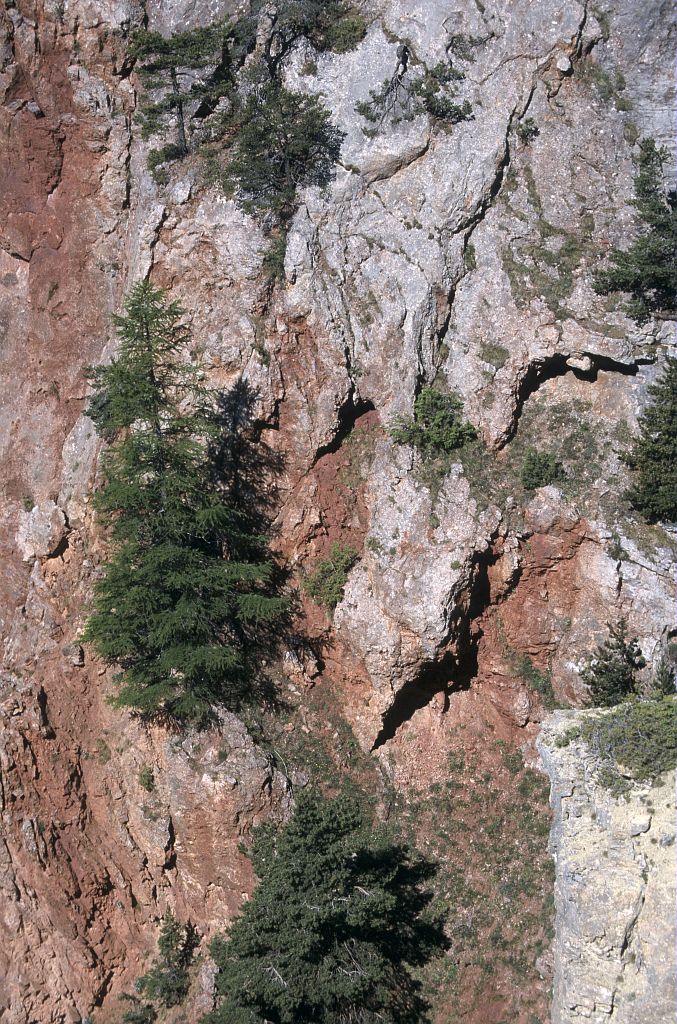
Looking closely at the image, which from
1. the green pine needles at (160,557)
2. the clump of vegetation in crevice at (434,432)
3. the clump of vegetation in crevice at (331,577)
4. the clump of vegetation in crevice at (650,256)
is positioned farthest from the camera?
the clump of vegetation in crevice at (331,577)

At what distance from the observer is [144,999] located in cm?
1894

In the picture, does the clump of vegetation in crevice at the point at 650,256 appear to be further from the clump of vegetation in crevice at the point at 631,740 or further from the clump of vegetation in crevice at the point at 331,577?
the clump of vegetation in crevice at the point at 631,740

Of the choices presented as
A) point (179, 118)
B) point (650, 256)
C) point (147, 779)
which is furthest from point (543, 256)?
point (147, 779)

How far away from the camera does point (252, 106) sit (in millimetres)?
21234

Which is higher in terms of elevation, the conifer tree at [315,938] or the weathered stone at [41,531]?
the weathered stone at [41,531]

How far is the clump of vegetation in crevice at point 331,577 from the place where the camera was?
65.2 feet

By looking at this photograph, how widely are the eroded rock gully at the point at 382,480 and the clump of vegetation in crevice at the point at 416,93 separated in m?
0.34

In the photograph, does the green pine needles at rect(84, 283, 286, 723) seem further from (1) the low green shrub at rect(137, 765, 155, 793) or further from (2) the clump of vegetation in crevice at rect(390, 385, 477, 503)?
(2) the clump of vegetation in crevice at rect(390, 385, 477, 503)

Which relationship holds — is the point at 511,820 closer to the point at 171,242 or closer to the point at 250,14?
the point at 171,242

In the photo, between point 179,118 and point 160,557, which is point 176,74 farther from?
point 160,557

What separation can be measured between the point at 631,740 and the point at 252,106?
62.5 feet

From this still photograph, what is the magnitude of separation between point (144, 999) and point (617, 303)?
21.4m

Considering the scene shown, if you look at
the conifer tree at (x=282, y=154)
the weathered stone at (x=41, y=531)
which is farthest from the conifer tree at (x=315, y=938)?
the conifer tree at (x=282, y=154)

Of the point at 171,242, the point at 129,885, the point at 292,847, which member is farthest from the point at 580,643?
the point at 171,242
